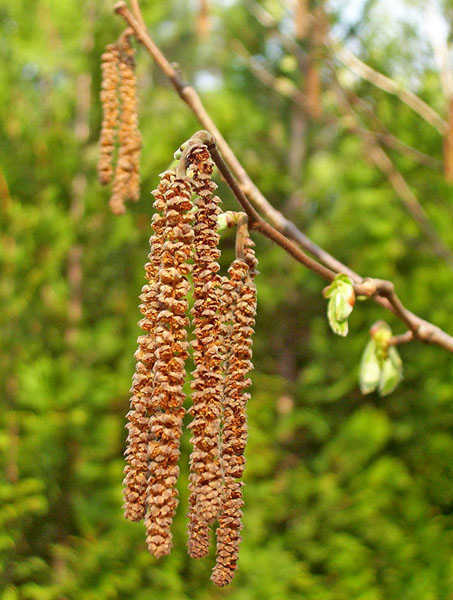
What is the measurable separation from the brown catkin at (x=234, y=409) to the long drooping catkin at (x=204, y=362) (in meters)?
0.03

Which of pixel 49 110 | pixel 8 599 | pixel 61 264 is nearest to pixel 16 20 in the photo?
pixel 49 110

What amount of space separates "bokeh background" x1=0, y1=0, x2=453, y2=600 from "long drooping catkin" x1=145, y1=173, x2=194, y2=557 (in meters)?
1.89

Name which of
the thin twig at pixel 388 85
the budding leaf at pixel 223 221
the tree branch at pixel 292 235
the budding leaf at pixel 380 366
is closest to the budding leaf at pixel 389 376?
the budding leaf at pixel 380 366

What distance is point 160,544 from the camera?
0.56 metres

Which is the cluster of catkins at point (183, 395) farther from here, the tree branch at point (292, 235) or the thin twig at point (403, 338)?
the thin twig at point (403, 338)

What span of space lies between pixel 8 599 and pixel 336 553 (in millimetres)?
1767

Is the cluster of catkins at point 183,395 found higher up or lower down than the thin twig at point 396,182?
lower down

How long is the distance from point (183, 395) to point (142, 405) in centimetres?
5

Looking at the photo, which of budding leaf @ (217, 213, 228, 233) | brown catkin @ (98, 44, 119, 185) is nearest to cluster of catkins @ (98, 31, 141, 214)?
brown catkin @ (98, 44, 119, 185)

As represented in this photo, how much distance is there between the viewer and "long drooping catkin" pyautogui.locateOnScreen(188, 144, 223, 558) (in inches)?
23.4

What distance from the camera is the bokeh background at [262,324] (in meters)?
2.82

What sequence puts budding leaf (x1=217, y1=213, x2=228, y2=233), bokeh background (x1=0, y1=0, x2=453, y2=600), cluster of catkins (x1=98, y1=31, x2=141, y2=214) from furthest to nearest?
1. bokeh background (x1=0, y1=0, x2=453, y2=600)
2. cluster of catkins (x1=98, y1=31, x2=141, y2=214)
3. budding leaf (x1=217, y1=213, x2=228, y2=233)

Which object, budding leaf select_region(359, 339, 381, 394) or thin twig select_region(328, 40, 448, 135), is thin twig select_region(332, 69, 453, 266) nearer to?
thin twig select_region(328, 40, 448, 135)

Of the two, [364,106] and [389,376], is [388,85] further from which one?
[389,376]
